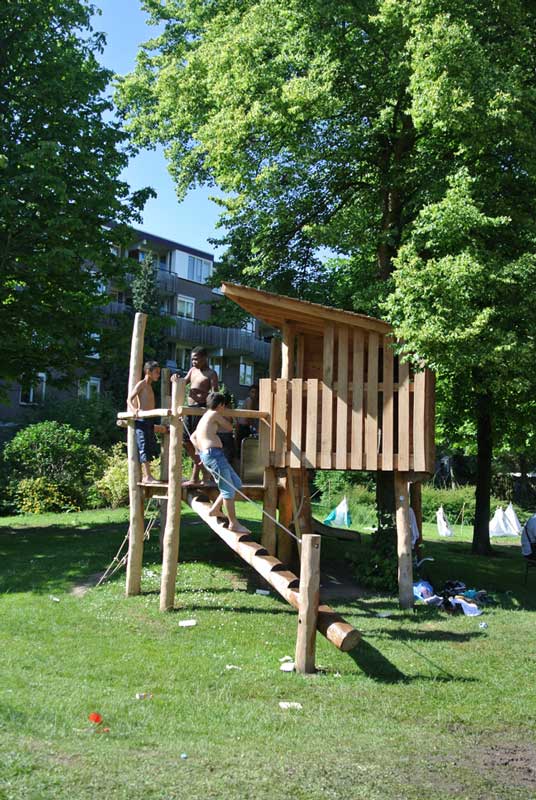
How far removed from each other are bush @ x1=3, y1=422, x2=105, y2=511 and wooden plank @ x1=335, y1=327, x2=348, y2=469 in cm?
1299

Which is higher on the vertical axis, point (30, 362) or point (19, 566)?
point (30, 362)

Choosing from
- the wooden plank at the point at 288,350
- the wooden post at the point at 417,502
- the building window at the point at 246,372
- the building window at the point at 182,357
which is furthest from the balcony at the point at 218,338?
the wooden plank at the point at 288,350

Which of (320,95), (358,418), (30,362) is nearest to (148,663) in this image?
(358,418)

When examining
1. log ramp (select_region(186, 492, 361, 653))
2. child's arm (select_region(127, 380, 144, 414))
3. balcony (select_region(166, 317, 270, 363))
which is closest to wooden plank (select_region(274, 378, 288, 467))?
log ramp (select_region(186, 492, 361, 653))

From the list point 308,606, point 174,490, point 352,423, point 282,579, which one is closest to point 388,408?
point 352,423

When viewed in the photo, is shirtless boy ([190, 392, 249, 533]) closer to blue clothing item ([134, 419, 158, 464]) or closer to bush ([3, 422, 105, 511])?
blue clothing item ([134, 419, 158, 464])

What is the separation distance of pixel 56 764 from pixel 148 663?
3189 mm

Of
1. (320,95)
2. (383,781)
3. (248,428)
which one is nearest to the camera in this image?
(383,781)

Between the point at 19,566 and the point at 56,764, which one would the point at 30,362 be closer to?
the point at 19,566

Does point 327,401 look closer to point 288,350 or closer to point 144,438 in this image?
point 288,350

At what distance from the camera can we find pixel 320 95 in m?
14.3

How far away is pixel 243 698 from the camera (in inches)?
307

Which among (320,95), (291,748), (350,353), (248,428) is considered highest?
(320,95)

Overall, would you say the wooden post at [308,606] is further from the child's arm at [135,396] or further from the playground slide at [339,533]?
the playground slide at [339,533]
